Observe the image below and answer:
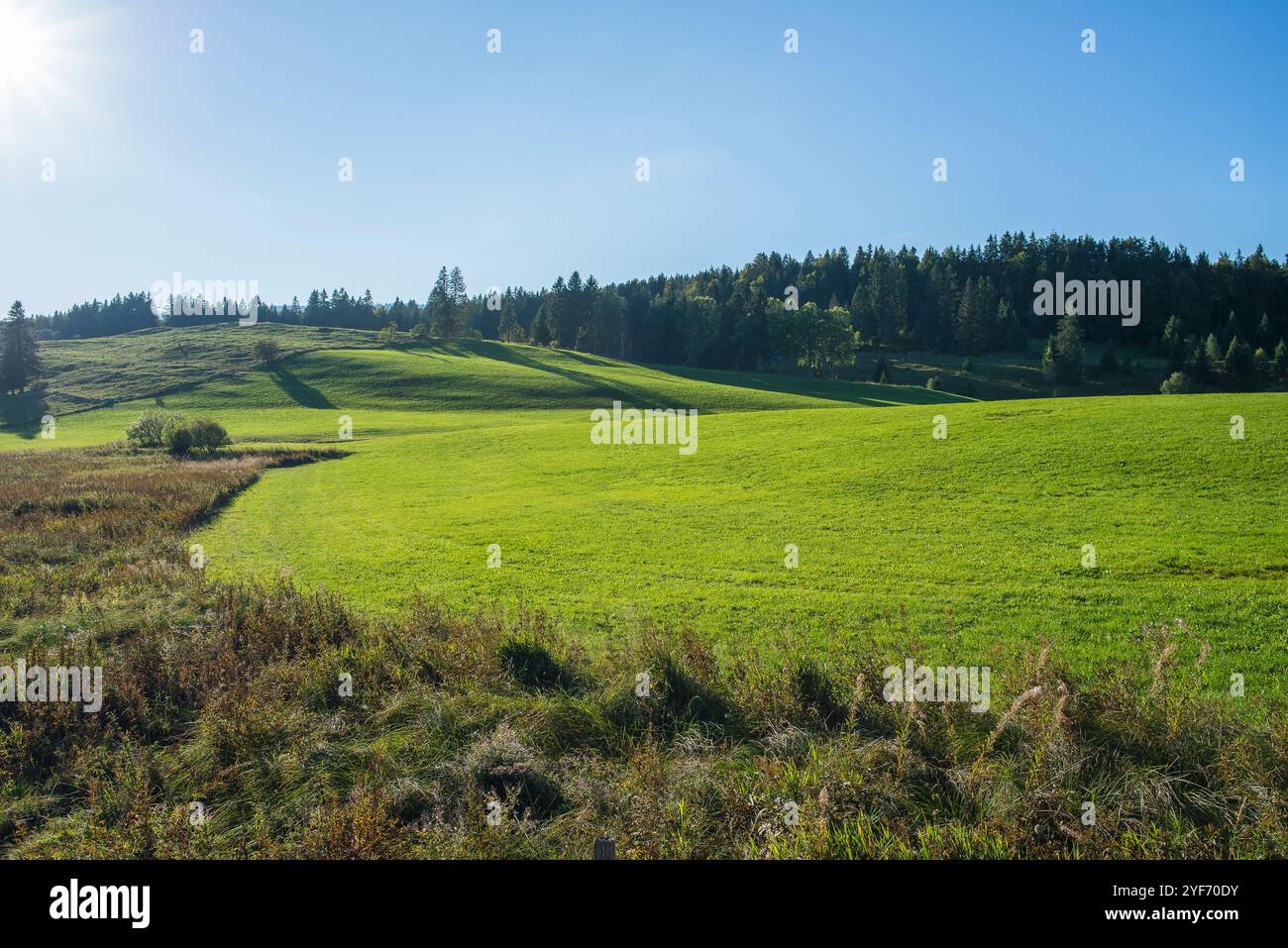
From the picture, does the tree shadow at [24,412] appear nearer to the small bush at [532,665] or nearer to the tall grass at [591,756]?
the tall grass at [591,756]

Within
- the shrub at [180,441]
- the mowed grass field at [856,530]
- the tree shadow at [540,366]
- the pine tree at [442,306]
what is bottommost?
the mowed grass field at [856,530]

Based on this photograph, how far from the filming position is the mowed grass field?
47.4ft

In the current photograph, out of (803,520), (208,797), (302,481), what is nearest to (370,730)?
(208,797)

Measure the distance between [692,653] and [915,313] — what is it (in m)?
163

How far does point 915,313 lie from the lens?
511 ft

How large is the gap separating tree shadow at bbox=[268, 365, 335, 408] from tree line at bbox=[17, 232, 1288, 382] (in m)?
36.6

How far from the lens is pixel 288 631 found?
12305mm

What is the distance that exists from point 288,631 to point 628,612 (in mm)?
7113

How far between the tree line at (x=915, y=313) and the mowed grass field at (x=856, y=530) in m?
77.3

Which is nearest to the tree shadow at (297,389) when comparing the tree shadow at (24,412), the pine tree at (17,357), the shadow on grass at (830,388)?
the tree shadow at (24,412)

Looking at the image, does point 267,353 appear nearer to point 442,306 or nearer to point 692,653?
point 442,306

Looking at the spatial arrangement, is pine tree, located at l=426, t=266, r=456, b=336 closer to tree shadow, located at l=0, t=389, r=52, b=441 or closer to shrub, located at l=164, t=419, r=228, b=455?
tree shadow, located at l=0, t=389, r=52, b=441

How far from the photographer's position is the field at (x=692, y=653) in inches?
263
